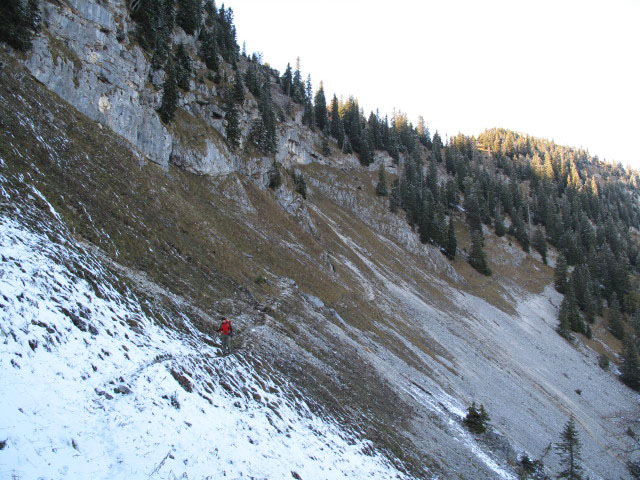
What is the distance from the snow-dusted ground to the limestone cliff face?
21022mm

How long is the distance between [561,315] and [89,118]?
84.2m

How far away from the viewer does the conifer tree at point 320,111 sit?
358ft

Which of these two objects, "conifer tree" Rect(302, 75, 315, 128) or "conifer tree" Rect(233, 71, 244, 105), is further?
"conifer tree" Rect(302, 75, 315, 128)

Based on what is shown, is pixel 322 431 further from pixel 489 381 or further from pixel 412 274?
pixel 412 274

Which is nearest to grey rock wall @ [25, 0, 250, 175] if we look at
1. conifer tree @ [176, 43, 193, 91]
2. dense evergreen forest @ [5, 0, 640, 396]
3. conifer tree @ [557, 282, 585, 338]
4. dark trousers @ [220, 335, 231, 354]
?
dense evergreen forest @ [5, 0, 640, 396]

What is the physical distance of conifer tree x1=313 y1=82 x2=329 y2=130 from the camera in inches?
4294

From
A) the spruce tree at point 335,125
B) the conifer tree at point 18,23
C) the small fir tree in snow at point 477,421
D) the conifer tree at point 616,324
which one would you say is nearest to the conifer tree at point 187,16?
the conifer tree at point 18,23

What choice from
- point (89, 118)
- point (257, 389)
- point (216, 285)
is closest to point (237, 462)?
point (257, 389)

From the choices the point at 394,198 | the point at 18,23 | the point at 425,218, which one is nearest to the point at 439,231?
the point at 425,218

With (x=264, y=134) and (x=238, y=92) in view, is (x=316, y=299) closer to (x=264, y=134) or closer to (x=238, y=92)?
(x=264, y=134)

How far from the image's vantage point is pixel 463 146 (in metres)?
149

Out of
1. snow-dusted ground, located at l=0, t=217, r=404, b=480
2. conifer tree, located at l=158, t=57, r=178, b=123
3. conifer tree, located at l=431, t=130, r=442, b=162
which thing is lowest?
snow-dusted ground, located at l=0, t=217, r=404, b=480

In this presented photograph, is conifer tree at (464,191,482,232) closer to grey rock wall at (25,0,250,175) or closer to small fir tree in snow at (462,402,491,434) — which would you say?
grey rock wall at (25,0,250,175)

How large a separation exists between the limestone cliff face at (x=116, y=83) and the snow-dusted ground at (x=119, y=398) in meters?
21.0
